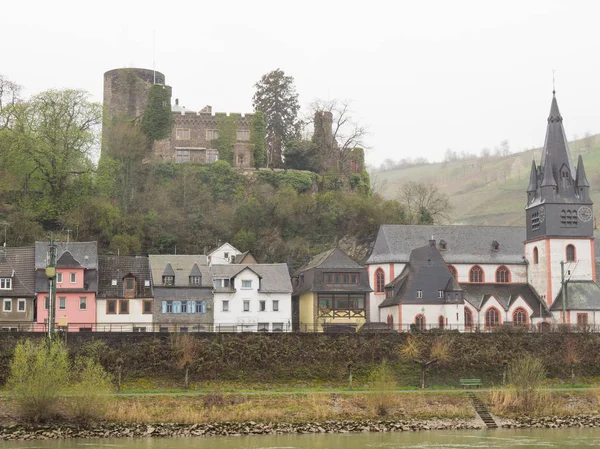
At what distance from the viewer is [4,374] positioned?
182 feet

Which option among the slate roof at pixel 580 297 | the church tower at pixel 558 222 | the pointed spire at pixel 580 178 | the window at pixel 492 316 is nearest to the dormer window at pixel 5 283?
the window at pixel 492 316

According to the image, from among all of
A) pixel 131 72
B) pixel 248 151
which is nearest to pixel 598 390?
pixel 248 151

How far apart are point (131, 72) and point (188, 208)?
1907 centimetres

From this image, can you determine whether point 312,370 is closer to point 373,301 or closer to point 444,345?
point 444,345

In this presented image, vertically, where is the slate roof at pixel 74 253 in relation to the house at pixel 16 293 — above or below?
above

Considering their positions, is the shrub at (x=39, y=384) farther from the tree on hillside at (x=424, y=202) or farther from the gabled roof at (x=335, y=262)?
the tree on hillside at (x=424, y=202)

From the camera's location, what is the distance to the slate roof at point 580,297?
251ft

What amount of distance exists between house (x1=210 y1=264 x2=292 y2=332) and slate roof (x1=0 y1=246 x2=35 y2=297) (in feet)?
42.6

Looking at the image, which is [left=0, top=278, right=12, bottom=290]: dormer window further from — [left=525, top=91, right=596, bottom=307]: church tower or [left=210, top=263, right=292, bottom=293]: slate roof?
[left=525, top=91, right=596, bottom=307]: church tower

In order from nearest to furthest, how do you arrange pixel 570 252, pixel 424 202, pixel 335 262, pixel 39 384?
1. pixel 39 384
2. pixel 335 262
3. pixel 570 252
4. pixel 424 202

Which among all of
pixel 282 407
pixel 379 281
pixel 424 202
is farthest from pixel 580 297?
pixel 282 407

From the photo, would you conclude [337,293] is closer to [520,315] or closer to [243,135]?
[520,315]

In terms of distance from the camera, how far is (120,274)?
71750 millimetres

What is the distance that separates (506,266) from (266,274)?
2182 cm
